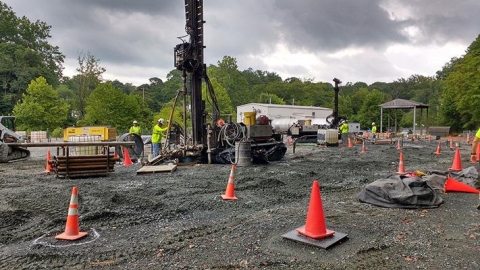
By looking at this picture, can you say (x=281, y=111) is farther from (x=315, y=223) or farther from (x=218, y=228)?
(x=315, y=223)

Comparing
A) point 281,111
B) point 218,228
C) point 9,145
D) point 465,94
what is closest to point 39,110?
point 9,145

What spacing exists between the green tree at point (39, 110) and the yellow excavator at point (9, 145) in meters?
20.4

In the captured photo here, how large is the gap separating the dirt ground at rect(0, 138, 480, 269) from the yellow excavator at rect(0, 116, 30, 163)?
752cm

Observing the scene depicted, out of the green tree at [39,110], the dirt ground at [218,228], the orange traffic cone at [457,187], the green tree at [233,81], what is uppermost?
the green tree at [233,81]

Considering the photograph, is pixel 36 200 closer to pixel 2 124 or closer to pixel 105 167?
pixel 105 167

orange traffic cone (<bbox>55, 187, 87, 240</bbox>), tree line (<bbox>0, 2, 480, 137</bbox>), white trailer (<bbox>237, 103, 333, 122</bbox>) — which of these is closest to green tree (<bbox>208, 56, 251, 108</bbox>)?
tree line (<bbox>0, 2, 480, 137</bbox>)

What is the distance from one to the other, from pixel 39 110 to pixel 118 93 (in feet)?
28.6

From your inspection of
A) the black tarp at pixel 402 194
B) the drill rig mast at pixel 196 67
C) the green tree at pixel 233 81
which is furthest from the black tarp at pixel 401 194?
the green tree at pixel 233 81

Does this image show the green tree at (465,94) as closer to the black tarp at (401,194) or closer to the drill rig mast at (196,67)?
the drill rig mast at (196,67)

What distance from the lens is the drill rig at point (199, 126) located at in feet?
43.5

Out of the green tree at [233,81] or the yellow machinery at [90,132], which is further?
the green tree at [233,81]

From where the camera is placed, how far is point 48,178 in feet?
33.6

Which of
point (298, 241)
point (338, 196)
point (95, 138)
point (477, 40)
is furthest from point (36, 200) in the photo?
point (477, 40)

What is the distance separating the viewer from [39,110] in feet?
124
